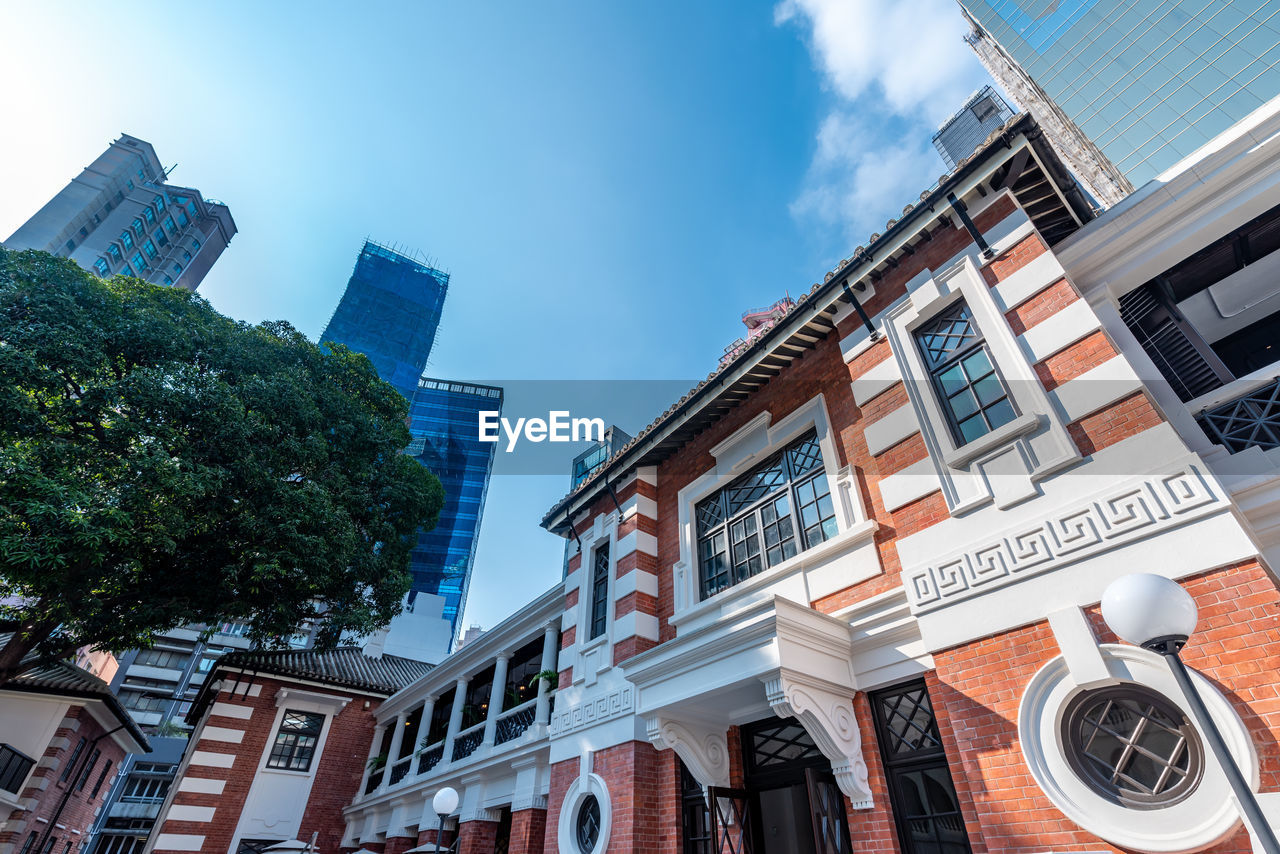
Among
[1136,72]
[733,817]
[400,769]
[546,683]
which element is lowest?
[733,817]

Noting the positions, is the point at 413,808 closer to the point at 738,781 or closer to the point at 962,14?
the point at 738,781

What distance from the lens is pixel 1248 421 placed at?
16.9 ft

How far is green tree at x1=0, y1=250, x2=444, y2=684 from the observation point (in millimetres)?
9758

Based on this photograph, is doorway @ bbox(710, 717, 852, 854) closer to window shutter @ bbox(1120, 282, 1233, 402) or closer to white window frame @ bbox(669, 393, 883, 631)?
white window frame @ bbox(669, 393, 883, 631)

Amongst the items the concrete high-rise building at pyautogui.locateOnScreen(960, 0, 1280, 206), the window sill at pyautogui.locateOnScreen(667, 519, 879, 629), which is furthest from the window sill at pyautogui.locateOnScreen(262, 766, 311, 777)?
the concrete high-rise building at pyautogui.locateOnScreen(960, 0, 1280, 206)

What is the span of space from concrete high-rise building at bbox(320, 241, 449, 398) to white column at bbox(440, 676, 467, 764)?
67279 mm

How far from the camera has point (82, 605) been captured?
34.6ft

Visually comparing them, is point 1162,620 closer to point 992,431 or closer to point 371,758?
point 992,431

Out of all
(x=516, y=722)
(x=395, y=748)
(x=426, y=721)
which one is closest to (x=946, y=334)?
(x=516, y=722)

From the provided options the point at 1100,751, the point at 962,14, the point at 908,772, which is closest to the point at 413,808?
the point at 908,772

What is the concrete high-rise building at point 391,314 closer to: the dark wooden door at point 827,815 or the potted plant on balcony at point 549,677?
the potted plant on balcony at point 549,677

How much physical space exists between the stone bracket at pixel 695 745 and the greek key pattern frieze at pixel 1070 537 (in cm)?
332

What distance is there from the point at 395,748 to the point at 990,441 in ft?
62.6

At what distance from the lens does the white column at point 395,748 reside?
17.6 m
